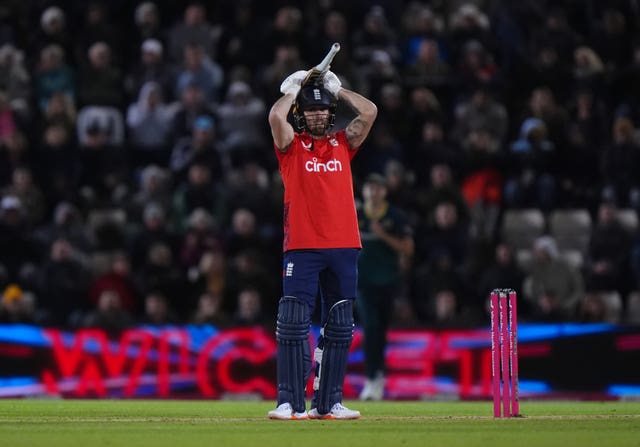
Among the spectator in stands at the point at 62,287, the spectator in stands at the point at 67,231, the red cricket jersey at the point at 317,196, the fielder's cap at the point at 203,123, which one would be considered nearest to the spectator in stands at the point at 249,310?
the spectator in stands at the point at 62,287

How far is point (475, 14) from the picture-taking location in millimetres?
23016

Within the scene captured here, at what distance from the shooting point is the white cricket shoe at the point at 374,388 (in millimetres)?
16516

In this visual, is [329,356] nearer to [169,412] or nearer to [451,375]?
[169,412]

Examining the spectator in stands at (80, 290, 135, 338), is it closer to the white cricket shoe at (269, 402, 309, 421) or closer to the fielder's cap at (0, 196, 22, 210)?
the fielder's cap at (0, 196, 22, 210)

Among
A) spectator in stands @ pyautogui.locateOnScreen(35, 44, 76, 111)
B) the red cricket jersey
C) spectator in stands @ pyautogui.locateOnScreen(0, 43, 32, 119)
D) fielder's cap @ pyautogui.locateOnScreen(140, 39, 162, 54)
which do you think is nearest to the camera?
the red cricket jersey

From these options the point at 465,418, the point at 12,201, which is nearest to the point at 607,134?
the point at 12,201

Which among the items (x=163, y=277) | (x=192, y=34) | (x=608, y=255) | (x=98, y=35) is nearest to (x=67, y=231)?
(x=163, y=277)

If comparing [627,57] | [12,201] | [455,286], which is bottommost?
[455,286]

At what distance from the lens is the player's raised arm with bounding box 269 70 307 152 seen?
35.4 feet

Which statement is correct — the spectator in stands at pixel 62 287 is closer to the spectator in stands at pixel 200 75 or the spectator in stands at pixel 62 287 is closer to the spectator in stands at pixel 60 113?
the spectator in stands at pixel 60 113

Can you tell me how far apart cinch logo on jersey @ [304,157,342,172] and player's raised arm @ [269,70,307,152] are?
23 cm

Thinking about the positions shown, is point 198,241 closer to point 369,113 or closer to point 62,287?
point 62,287

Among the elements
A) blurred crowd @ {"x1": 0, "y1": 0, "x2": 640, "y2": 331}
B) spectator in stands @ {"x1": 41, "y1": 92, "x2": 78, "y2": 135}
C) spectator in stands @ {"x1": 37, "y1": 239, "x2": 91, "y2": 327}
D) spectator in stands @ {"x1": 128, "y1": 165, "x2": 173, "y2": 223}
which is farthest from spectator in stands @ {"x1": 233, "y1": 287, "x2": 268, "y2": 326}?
spectator in stands @ {"x1": 41, "y1": 92, "x2": 78, "y2": 135}

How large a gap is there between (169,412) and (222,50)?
1160 centimetres
